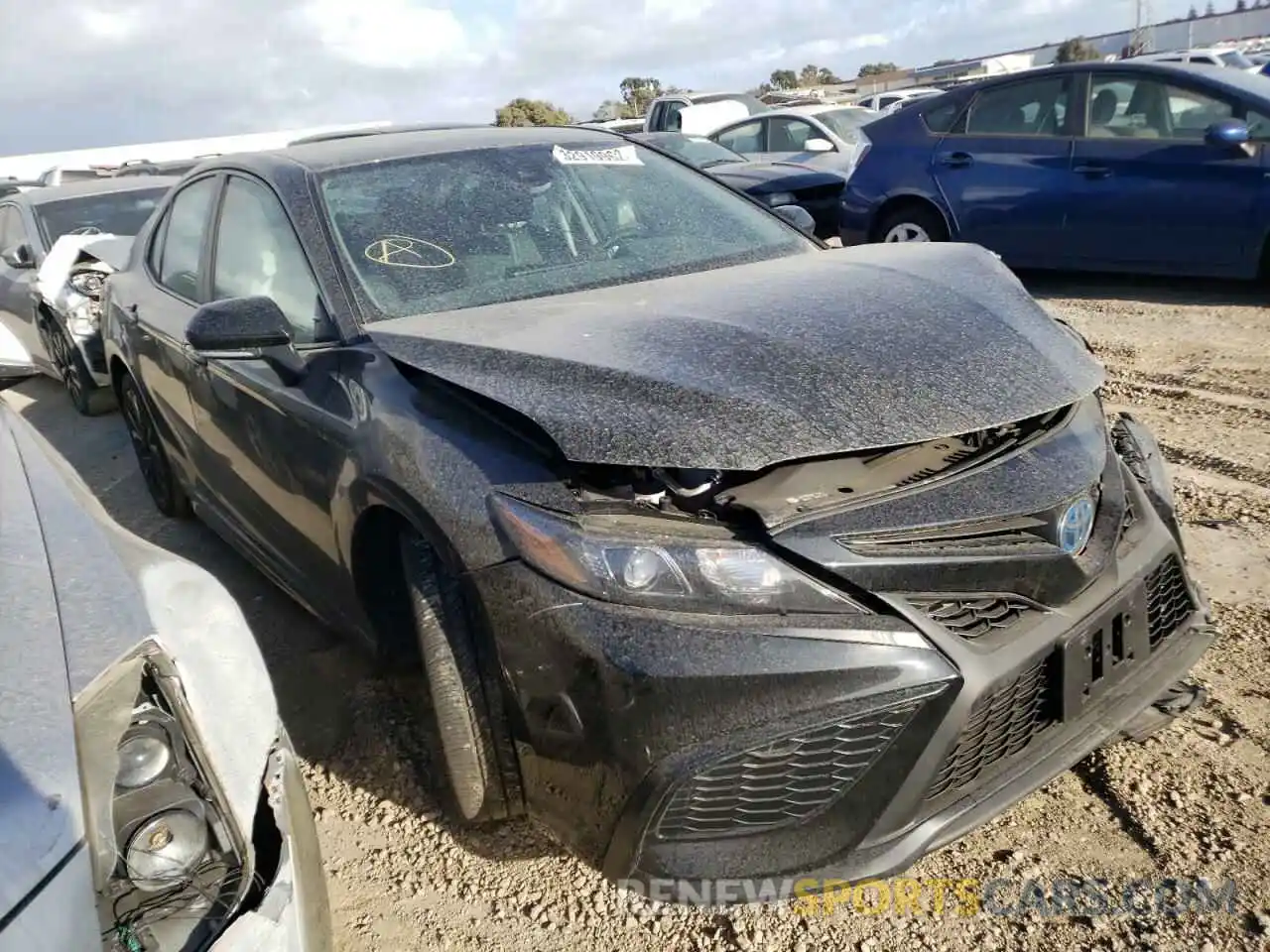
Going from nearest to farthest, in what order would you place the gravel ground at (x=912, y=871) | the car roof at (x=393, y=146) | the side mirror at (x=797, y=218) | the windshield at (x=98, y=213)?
the gravel ground at (x=912, y=871)
the car roof at (x=393, y=146)
the side mirror at (x=797, y=218)
the windshield at (x=98, y=213)

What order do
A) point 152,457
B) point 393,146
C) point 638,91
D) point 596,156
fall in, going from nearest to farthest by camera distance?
point 393,146 < point 596,156 < point 152,457 < point 638,91

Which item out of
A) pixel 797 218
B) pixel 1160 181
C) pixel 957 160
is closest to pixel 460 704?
pixel 797 218

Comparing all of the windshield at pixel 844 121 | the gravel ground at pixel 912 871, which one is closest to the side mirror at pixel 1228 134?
the gravel ground at pixel 912 871

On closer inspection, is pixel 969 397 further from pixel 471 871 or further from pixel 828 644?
pixel 471 871

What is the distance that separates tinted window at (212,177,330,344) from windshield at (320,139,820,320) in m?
0.15

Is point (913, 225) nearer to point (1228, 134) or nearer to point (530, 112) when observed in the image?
point (1228, 134)

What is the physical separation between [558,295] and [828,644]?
1346 mm

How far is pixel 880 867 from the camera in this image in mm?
1777

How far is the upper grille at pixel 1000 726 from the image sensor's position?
1.79 m

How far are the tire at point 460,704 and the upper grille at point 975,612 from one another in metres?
0.85

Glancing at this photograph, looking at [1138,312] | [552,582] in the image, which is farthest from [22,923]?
[1138,312]

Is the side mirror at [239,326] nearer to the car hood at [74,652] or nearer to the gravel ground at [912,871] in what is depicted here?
the car hood at [74,652]

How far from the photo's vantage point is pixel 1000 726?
6.12 feet

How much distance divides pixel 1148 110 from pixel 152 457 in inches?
245
